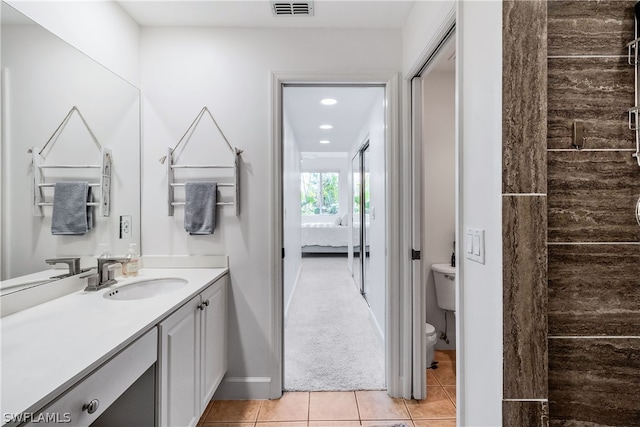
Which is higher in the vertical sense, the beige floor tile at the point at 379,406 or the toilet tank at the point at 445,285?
the toilet tank at the point at 445,285

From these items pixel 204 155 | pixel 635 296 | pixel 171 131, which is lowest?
pixel 635 296

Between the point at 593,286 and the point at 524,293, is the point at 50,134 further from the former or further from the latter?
the point at 593,286

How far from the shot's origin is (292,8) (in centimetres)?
191

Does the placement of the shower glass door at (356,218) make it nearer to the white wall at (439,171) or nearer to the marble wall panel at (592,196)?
the white wall at (439,171)

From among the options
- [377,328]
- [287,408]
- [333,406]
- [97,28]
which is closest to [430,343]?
[377,328]

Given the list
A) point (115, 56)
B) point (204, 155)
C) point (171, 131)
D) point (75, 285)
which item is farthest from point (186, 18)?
point (75, 285)

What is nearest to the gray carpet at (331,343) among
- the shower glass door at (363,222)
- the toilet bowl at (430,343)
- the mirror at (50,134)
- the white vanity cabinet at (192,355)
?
the shower glass door at (363,222)

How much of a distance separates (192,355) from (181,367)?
12 centimetres

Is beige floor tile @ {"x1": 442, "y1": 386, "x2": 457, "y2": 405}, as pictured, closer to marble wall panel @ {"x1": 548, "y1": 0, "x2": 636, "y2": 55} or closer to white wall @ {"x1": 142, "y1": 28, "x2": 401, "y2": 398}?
white wall @ {"x1": 142, "y1": 28, "x2": 401, "y2": 398}

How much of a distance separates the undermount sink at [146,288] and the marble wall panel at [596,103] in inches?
72.9

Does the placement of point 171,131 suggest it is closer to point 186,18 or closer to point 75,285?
point 186,18

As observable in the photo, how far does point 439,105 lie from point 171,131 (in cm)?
211

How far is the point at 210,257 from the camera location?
83.7 inches

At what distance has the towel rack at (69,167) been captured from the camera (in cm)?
137
